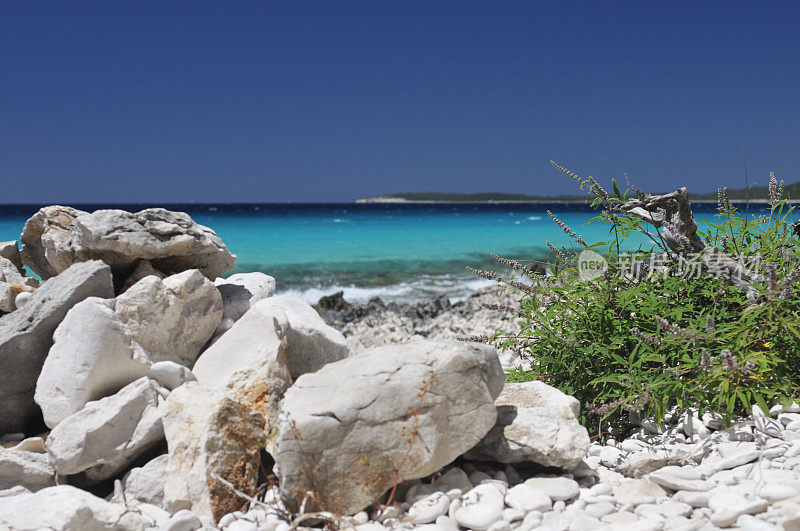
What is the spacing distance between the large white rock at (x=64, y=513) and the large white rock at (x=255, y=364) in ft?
2.59

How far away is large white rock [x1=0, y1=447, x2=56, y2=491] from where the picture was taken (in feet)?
11.0

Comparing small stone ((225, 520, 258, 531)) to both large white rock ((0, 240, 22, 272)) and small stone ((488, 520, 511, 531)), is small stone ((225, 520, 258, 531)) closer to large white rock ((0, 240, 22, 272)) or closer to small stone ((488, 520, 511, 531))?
→ small stone ((488, 520, 511, 531))

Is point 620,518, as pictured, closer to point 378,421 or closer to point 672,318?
point 378,421

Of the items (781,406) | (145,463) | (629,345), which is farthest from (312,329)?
(781,406)

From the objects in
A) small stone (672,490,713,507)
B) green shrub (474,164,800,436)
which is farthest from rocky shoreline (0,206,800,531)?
green shrub (474,164,800,436)

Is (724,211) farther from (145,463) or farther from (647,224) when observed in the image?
(145,463)

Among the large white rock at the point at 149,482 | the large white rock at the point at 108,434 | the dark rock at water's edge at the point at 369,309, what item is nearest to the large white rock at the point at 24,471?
the large white rock at the point at 108,434

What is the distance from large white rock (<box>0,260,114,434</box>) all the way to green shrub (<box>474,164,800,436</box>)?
274cm

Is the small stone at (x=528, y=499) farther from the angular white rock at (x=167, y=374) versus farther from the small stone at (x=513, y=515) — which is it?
the angular white rock at (x=167, y=374)

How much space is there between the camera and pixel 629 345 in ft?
13.4

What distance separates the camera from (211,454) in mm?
2996

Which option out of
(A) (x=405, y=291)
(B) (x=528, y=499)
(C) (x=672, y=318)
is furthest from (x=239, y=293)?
(A) (x=405, y=291)

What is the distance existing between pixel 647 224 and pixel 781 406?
1455mm

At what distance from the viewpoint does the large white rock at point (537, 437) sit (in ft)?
10.5
